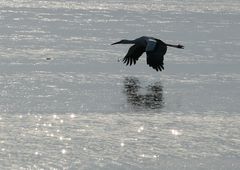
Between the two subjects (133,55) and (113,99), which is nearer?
(113,99)

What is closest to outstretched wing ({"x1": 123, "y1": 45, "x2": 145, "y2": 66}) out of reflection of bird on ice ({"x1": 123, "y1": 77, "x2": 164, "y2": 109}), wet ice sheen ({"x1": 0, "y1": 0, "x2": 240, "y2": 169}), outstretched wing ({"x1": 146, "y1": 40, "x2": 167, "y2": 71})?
wet ice sheen ({"x1": 0, "y1": 0, "x2": 240, "y2": 169})

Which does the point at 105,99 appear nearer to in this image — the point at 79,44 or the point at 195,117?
the point at 195,117

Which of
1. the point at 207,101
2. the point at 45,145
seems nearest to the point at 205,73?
the point at 207,101

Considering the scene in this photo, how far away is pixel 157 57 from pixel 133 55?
1.76m

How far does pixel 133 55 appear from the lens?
19.6 m

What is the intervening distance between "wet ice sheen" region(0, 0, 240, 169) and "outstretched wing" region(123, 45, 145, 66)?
0.90 feet

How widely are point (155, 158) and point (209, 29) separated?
1760 cm

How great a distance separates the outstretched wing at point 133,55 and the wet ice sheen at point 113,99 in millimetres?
276

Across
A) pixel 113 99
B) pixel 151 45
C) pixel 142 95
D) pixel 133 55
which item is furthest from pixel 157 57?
pixel 113 99

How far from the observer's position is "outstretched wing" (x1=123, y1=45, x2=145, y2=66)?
19.5m

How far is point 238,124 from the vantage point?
42.7 feet

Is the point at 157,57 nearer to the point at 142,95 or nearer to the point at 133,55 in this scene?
the point at 133,55

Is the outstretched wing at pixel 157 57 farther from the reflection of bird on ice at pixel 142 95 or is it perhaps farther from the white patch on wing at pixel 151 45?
the reflection of bird on ice at pixel 142 95

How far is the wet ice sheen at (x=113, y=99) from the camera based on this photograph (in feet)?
35.8
